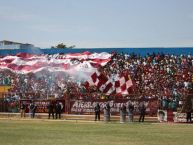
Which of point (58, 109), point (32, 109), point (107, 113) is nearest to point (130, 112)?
point (107, 113)

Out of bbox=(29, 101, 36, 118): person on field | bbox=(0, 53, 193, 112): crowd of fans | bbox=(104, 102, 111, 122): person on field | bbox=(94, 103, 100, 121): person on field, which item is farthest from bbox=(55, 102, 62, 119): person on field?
bbox=(104, 102, 111, 122): person on field

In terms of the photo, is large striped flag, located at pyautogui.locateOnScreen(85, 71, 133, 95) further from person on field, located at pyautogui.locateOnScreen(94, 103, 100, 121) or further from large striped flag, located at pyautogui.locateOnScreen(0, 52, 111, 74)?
person on field, located at pyautogui.locateOnScreen(94, 103, 100, 121)

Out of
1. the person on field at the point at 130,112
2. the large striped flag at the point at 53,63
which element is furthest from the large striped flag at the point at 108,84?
the person on field at the point at 130,112

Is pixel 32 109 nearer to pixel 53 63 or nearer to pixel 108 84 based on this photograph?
pixel 108 84

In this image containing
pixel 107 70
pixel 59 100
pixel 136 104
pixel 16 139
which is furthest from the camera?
pixel 107 70

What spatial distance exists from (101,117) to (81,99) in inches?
88.2

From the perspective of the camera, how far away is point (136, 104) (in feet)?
139

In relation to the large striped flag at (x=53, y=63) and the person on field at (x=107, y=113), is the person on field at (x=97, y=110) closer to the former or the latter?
the person on field at (x=107, y=113)

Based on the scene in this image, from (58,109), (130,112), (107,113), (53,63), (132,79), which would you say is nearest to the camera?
(130,112)

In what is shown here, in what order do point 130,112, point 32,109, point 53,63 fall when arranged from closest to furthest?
point 130,112, point 32,109, point 53,63

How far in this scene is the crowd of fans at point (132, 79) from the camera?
48.5 meters

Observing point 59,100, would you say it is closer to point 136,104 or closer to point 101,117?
point 101,117

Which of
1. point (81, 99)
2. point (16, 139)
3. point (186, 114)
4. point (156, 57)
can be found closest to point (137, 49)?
point (156, 57)

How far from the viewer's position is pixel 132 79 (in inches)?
2053
